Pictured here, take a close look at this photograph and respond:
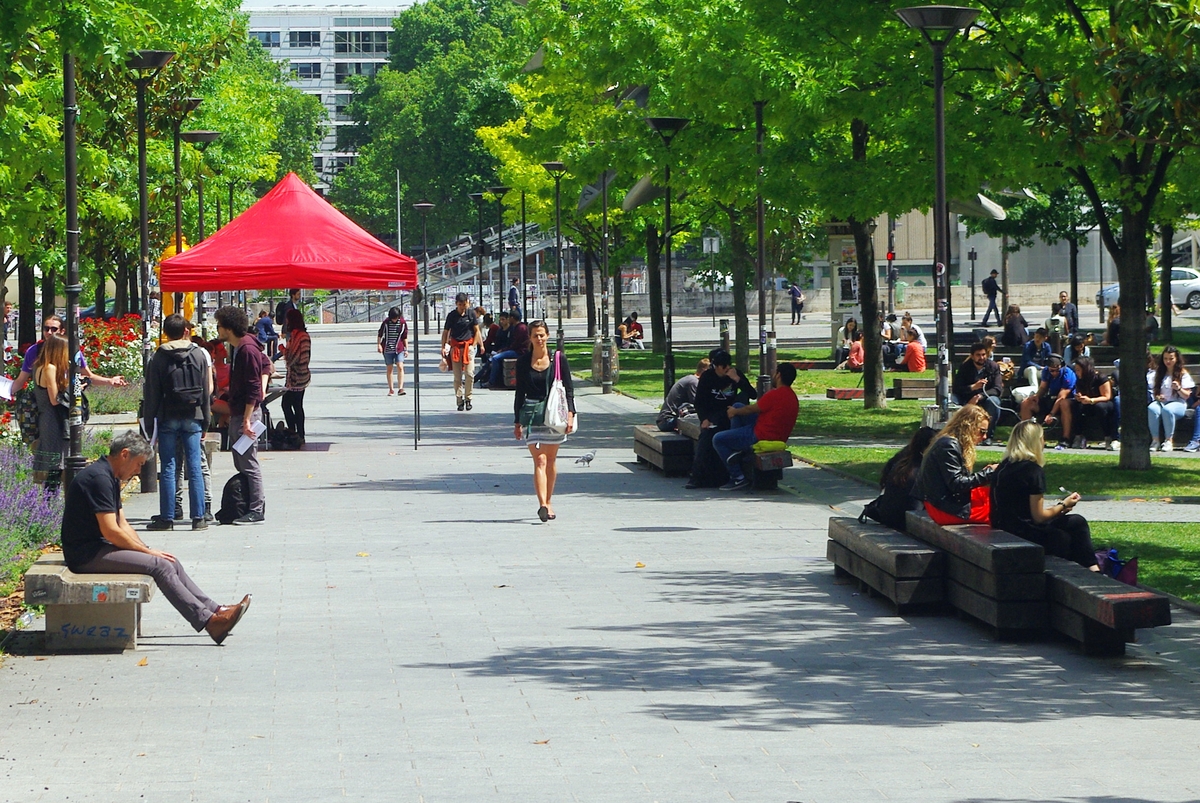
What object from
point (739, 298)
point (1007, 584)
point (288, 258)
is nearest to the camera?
point (1007, 584)

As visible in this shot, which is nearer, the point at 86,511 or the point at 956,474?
the point at 86,511

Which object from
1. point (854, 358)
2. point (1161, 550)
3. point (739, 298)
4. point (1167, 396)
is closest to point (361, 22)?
point (739, 298)

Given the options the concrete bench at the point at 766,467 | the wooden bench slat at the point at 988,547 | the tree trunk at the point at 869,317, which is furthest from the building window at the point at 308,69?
the wooden bench slat at the point at 988,547

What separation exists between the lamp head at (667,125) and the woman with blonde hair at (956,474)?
1570 centimetres

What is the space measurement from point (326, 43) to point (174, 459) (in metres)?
145

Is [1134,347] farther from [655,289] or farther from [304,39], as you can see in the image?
[304,39]

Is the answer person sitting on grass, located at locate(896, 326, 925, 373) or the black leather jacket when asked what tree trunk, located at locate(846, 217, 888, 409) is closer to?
person sitting on grass, located at locate(896, 326, 925, 373)

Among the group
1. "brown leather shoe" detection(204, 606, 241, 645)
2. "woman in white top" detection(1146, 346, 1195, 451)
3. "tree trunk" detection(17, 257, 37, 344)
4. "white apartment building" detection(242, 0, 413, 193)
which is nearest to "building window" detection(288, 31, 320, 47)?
"white apartment building" detection(242, 0, 413, 193)

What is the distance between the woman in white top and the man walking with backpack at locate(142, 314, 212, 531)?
12956 mm

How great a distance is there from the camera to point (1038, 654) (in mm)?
9133

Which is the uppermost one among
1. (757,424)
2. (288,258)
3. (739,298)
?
(288,258)

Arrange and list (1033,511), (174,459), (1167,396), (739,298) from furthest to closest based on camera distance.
Result: (739,298) → (1167,396) → (174,459) → (1033,511)

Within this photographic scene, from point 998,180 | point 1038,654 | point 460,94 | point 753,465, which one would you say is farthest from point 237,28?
point 460,94

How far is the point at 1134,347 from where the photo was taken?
17.9m
